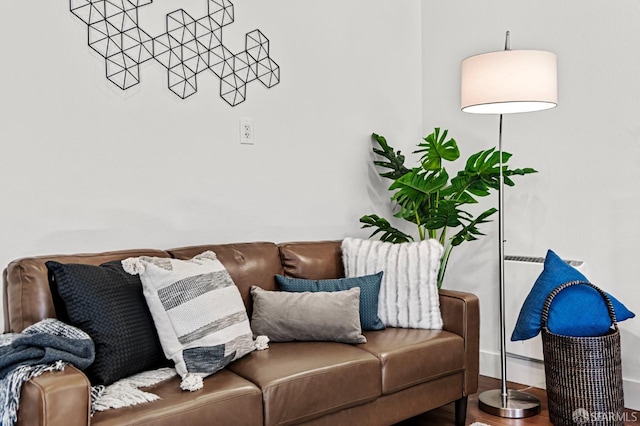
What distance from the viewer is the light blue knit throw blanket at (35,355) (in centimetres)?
147

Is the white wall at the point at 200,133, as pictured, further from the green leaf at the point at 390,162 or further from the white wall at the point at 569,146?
the white wall at the point at 569,146

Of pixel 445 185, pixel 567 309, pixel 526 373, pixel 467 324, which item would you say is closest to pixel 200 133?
pixel 445 185

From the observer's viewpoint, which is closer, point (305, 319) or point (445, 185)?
point (305, 319)

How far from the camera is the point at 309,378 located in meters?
1.97

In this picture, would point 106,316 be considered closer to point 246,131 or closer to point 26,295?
point 26,295

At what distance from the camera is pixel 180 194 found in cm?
260

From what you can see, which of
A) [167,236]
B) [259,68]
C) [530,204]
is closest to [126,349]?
[167,236]

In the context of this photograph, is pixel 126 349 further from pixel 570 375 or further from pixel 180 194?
pixel 570 375

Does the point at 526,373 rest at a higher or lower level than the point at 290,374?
lower

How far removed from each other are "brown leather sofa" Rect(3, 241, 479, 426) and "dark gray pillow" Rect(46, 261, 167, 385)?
118mm

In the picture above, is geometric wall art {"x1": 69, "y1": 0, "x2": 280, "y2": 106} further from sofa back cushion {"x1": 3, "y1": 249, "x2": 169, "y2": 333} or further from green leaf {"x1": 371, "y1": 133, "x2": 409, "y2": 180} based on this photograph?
sofa back cushion {"x1": 3, "y1": 249, "x2": 169, "y2": 333}

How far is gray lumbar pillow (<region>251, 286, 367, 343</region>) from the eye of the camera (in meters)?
2.33

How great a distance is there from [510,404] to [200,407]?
167 centimetres

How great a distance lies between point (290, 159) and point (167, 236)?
0.79 meters
